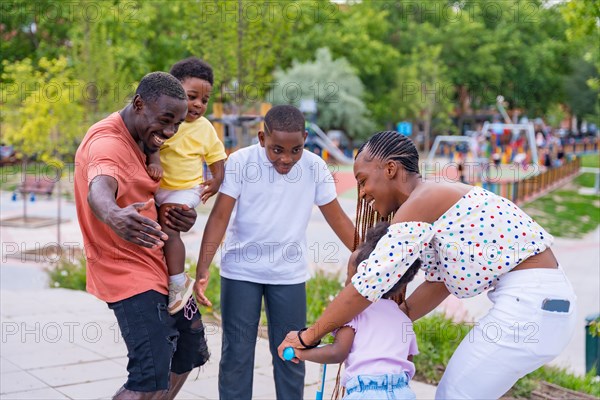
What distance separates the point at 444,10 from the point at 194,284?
4025 centimetres

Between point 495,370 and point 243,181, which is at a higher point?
point 243,181

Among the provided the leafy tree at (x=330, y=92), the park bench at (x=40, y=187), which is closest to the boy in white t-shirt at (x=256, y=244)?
the park bench at (x=40, y=187)

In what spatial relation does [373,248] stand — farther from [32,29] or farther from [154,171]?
[32,29]

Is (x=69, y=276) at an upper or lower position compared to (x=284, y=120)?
lower

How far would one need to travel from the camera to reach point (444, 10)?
136 feet

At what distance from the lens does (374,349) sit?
2.77 meters

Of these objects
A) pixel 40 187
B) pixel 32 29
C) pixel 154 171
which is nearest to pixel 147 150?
pixel 154 171

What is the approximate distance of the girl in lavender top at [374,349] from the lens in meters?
2.72

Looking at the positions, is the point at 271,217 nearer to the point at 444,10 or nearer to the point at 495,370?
the point at 495,370

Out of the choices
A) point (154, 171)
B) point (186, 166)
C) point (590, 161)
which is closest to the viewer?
point (154, 171)

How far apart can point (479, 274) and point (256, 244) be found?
1497mm

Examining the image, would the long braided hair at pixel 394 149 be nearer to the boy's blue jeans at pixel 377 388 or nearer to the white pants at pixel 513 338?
the white pants at pixel 513 338

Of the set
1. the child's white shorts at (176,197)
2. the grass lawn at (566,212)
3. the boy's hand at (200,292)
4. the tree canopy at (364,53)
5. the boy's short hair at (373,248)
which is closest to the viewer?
the boy's short hair at (373,248)

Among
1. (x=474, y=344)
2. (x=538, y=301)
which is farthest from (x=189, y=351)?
(x=538, y=301)
